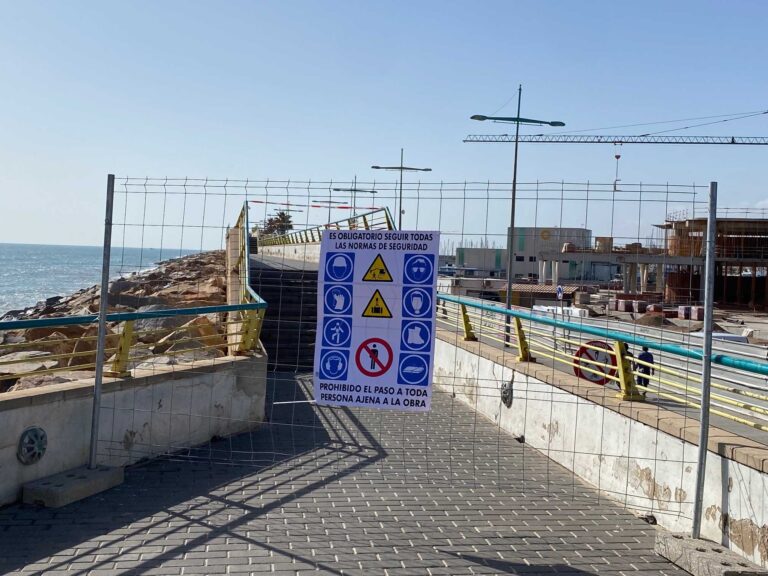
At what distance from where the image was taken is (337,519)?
652 cm

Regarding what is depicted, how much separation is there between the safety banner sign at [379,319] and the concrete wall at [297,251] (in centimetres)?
1495

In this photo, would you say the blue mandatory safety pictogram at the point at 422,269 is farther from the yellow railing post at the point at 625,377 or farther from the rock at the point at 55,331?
the rock at the point at 55,331

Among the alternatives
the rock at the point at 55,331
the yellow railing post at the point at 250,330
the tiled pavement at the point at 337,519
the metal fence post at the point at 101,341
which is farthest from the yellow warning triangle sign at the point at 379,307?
the rock at the point at 55,331

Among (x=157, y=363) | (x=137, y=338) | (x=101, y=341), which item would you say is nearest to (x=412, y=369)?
(x=101, y=341)

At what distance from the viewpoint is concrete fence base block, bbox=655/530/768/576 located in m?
5.23

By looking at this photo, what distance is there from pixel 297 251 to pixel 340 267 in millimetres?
26852

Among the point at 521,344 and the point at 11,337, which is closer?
the point at 521,344

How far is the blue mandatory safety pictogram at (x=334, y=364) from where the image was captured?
22.7 ft

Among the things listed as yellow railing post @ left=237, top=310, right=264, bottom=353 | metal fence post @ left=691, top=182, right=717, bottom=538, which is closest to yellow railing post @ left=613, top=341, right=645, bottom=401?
metal fence post @ left=691, top=182, right=717, bottom=538

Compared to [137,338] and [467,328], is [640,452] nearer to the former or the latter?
[467,328]

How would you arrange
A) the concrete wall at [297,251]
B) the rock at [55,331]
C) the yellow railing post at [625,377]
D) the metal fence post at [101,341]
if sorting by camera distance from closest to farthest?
the metal fence post at [101,341]
the yellow railing post at [625,377]
the rock at [55,331]
the concrete wall at [297,251]

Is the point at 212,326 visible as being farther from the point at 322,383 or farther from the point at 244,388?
the point at 322,383

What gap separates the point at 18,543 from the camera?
5.73m

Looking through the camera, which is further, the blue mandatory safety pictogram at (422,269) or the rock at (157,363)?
the rock at (157,363)
